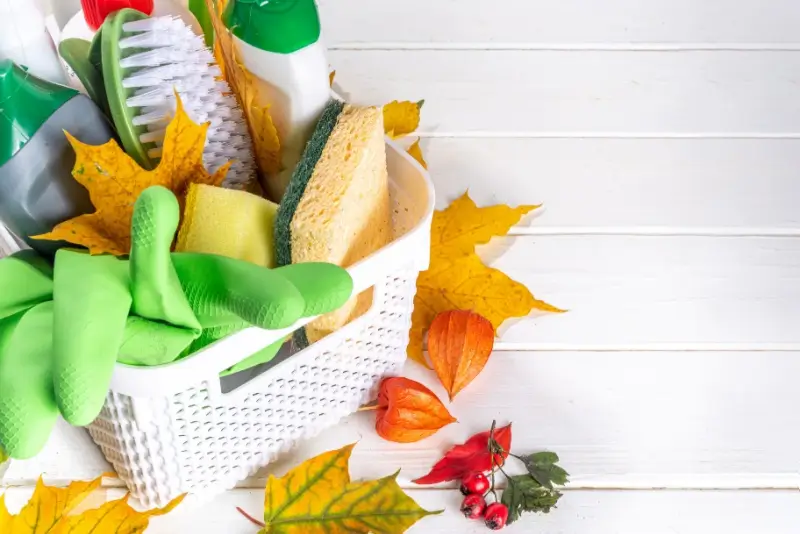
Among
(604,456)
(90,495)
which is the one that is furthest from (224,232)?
(604,456)

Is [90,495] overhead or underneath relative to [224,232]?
underneath

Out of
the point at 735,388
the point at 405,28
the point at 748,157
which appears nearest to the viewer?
the point at 735,388

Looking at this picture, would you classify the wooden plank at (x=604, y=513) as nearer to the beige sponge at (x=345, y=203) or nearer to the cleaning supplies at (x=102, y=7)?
the beige sponge at (x=345, y=203)

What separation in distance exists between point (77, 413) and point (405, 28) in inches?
26.8

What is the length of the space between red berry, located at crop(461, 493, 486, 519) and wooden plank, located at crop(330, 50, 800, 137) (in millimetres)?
404

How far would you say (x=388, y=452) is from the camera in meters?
0.56

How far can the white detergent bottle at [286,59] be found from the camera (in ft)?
1.61

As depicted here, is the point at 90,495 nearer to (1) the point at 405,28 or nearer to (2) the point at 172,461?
(2) the point at 172,461

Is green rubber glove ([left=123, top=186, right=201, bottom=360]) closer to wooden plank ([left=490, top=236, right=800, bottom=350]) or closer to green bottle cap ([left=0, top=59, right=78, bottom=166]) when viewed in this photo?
green bottle cap ([left=0, top=59, right=78, bottom=166])

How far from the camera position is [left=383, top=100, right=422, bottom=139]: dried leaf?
0.76 m

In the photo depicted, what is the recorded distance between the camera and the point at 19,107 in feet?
1.50

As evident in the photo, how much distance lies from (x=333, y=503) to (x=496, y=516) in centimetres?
10

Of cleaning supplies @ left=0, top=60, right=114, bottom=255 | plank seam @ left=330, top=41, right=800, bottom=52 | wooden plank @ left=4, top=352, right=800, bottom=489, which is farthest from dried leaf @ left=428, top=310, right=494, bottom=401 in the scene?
plank seam @ left=330, top=41, right=800, bottom=52

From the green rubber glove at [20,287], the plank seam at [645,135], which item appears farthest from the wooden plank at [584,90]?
the green rubber glove at [20,287]
